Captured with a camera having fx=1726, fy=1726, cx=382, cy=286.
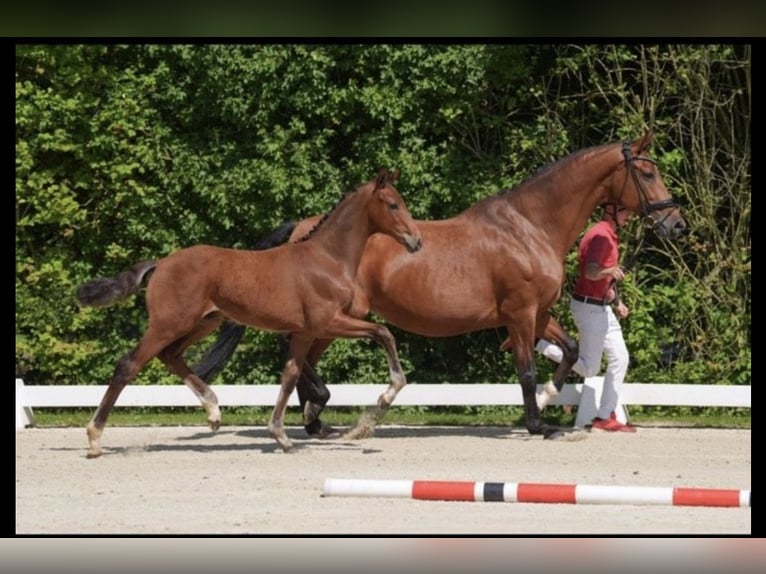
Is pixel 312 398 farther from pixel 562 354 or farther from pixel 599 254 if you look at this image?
pixel 599 254

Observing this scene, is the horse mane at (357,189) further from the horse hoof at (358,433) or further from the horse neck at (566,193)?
the horse hoof at (358,433)

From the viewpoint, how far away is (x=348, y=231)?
10.1 meters

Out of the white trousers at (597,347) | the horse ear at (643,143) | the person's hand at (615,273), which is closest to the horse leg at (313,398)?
the white trousers at (597,347)

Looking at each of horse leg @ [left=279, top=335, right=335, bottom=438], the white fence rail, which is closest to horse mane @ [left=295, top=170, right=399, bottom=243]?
horse leg @ [left=279, top=335, right=335, bottom=438]

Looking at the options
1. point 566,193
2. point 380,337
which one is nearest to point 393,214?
point 380,337

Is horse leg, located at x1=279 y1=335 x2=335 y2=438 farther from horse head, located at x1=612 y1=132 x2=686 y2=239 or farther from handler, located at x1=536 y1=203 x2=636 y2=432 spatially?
horse head, located at x1=612 y1=132 x2=686 y2=239

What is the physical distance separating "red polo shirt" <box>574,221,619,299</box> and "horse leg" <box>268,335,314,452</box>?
2057 mm

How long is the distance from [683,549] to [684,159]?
701cm

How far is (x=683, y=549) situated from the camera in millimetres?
7398

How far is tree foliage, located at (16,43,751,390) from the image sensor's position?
45.2ft

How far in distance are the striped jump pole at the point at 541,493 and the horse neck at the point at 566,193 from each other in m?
3.26
